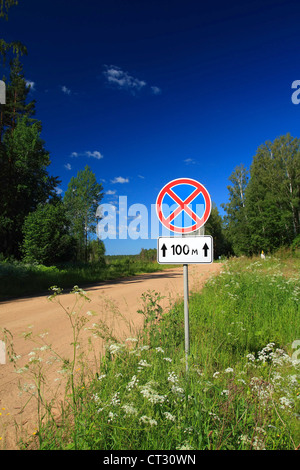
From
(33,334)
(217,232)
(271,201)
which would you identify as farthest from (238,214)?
(33,334)

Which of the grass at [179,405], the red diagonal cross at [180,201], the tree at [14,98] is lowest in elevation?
the grass at [179,405]

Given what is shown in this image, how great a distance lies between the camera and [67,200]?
35.5 metres

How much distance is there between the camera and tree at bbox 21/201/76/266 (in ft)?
70.0

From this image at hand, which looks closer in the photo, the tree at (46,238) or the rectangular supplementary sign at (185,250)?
the rectangular supplementary sign at (185,250)

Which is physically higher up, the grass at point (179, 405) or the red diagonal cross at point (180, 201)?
the red diagonal cross at point (180, 201)

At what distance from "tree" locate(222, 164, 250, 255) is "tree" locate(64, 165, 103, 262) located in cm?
2364

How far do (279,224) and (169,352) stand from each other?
3681 centimetres

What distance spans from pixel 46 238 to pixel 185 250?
20.7 metres

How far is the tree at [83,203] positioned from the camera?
34.0m

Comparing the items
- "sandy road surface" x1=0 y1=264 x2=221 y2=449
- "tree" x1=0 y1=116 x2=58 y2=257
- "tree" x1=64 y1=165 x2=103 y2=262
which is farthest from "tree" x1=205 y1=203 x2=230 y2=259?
"sandy road surface" x1=0 y1=264 x2=221 y2=449

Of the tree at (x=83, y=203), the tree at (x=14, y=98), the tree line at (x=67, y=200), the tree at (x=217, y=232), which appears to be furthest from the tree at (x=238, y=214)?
the tree at (x=14, y=98)

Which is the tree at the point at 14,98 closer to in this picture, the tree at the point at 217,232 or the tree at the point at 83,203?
the tree at the point at 83,203

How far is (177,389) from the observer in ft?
6.76

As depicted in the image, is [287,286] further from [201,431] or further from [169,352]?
[201,431]
